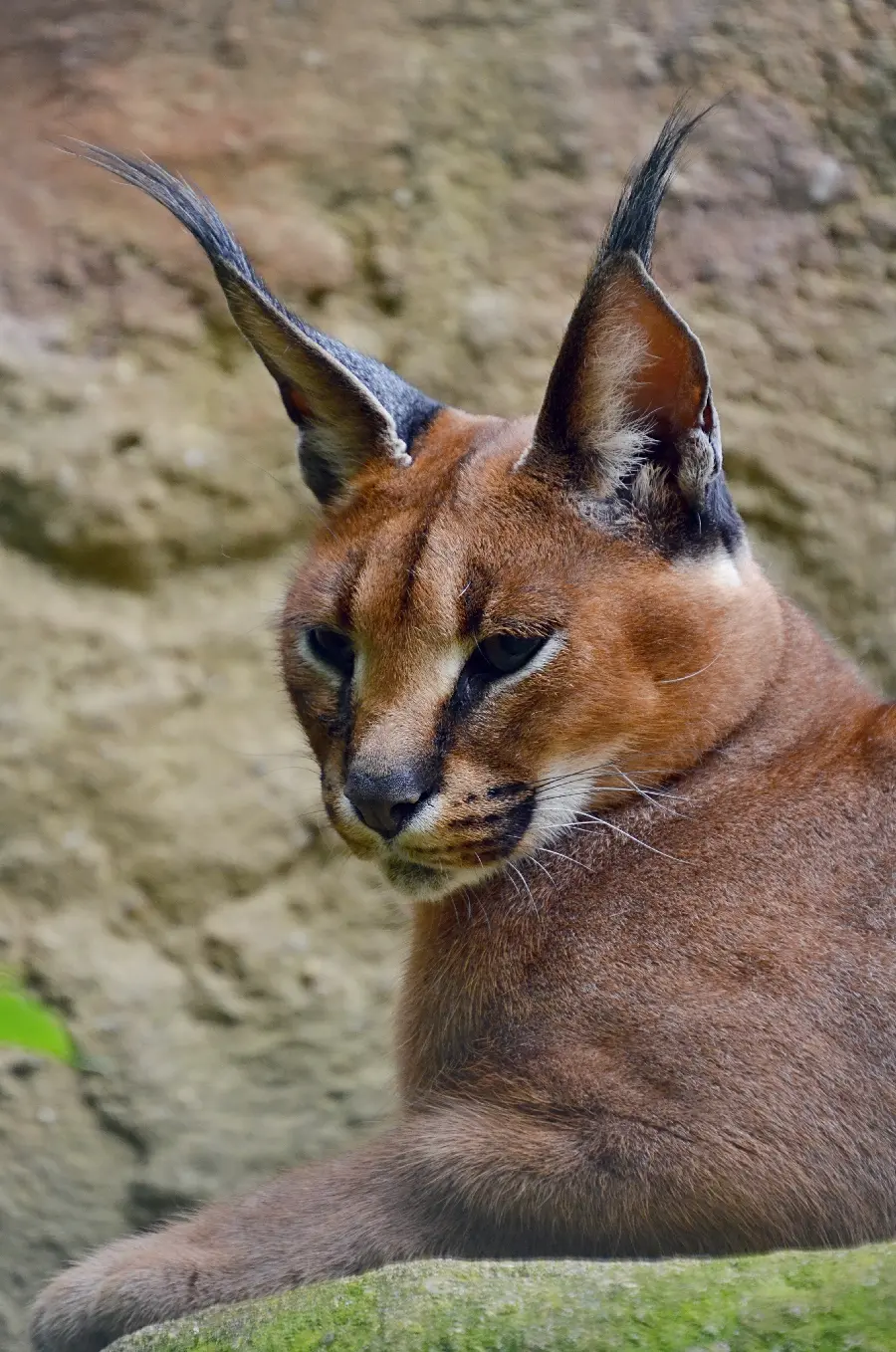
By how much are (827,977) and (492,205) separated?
3663mm

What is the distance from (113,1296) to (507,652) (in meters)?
1.49

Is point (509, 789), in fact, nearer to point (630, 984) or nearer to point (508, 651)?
point (508, 651)

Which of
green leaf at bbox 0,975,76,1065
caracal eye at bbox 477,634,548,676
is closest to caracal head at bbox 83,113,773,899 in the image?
caracal eye at bbox 477,634,548,676

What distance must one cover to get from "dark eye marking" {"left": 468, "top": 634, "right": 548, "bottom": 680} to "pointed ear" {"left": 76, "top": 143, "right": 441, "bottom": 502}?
689 mm

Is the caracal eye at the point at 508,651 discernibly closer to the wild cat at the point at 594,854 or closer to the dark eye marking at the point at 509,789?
the wild cat at the point at 594,854

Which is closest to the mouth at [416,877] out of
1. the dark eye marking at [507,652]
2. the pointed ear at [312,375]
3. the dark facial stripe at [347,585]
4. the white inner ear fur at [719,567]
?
the dark eye marking at [507,652]

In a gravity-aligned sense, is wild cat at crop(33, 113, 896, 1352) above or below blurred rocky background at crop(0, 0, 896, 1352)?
above

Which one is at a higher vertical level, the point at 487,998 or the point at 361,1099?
the point at 487,998

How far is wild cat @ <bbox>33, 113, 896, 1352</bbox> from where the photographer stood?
2.65 m

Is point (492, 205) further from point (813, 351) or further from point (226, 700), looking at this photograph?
point (226, 700)

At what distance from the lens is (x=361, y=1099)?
17.4 ft

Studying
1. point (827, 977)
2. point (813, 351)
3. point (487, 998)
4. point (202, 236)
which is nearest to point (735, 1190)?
point (827, 977)

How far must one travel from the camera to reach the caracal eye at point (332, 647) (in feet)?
10.6

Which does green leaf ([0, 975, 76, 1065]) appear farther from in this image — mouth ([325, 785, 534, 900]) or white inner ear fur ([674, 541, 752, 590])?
white inner ear fur ([674, 541, 752, 590])
